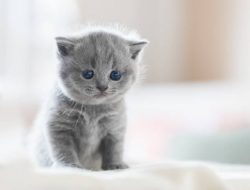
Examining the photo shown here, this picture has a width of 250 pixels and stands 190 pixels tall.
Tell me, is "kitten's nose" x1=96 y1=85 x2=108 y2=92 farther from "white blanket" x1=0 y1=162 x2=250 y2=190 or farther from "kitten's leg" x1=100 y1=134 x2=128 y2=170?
"white blanket" x1=0 y1=162 x2=250 y2=190

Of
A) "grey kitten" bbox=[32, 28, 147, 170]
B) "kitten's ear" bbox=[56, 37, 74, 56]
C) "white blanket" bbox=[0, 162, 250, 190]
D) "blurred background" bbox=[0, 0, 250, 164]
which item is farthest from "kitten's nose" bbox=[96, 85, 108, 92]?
"blurred background" bbox=[0, 0, 250, 164]

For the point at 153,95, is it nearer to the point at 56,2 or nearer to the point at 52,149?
the point at 56,2

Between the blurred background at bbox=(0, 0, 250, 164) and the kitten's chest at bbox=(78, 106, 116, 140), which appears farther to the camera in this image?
the blurred background at bbox=(0, 0, 250, 164)

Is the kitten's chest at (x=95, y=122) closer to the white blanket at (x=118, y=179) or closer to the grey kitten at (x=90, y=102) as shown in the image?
the grey kitten at (x=90, y=102)

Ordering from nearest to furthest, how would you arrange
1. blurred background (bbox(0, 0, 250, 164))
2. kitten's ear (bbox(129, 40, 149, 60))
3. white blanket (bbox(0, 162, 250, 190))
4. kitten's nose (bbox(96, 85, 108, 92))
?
white blanket (bbox(0, 162, 250, 190)) < kitten's nose (bbox(96, 85, 108, 92)) < kitten's ear (bbox(129, 40, 149, 60)) < blurred background (bbox(0, 0, 250, 164))

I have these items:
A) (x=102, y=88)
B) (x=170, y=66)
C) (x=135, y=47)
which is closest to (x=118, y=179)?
(x=102, y=88)

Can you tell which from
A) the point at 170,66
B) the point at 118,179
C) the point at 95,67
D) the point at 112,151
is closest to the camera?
the point at 118,179

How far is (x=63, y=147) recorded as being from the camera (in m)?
1.06

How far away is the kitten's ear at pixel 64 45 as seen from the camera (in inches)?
42.3

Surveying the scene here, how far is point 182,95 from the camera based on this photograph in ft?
9.75

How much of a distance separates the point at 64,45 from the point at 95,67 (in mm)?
96

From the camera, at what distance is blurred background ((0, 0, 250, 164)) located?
2.42m

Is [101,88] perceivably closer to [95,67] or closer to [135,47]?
[95,67]

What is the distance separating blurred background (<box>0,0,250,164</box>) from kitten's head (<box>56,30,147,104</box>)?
Result: 1.01 m
